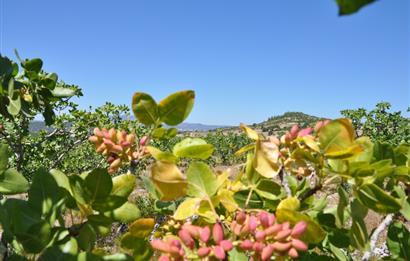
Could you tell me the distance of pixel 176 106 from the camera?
2.51 feet

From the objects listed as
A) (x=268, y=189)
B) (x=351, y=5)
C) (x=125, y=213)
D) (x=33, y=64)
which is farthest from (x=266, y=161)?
(x=33, y=64)

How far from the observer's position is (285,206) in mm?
706

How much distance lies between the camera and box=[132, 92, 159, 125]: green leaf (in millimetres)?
736

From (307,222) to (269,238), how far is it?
0.08 metres

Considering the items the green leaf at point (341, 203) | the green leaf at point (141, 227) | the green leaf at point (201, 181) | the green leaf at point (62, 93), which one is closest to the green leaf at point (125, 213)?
the green leaf at point (141, 227)

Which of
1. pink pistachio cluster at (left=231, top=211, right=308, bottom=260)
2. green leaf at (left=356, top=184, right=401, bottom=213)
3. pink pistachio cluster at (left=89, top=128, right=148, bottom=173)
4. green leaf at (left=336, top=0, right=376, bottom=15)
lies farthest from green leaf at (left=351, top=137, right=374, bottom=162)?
green leaf at (left=336, top=0, right=376, bottom=15)

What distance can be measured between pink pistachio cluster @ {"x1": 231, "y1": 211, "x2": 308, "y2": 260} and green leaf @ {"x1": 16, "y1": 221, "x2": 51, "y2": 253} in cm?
33

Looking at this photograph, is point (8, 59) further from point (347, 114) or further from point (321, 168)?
point (347, 114)

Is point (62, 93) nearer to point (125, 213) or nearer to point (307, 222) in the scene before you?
point (125, 213)

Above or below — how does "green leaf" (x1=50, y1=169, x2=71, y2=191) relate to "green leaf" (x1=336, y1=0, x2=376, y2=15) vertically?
below

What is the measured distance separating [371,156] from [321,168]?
12 centimetres

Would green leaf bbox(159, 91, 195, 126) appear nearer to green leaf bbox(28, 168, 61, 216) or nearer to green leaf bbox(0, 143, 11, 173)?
green leaf bbox(28, 168, 61, 216)

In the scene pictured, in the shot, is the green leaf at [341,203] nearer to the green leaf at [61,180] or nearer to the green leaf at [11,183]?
the green leaf at [61,180]

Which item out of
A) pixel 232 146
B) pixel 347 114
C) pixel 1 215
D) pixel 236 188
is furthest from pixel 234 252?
pixel 232 146
